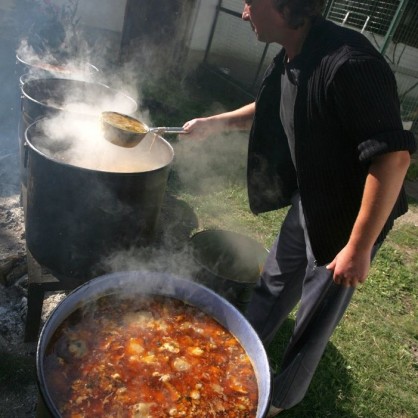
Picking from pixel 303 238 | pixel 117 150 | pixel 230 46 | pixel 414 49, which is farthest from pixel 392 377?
pixel 414 49

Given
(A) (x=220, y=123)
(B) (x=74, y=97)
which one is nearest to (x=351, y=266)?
(A) (x=220, y=123)

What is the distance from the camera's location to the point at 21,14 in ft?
29.0

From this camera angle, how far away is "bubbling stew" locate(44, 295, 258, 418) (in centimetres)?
198

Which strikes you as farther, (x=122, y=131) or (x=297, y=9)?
(x=122, y=131)

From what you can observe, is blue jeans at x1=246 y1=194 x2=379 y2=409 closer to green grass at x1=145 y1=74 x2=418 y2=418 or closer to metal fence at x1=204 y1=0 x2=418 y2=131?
green grass at x1=145 y1=74 x2=418 y2=418

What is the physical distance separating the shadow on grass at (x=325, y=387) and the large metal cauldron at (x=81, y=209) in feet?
5.63

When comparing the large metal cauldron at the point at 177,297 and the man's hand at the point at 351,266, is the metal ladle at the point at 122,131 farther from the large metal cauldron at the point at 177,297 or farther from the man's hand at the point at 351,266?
the man's hand at the point at 351,266

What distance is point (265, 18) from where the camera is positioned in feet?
7.50

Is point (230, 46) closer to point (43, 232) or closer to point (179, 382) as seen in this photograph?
point (43, 232)

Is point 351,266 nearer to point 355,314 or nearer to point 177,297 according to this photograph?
point 177,297

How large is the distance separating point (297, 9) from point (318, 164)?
2.89 feet

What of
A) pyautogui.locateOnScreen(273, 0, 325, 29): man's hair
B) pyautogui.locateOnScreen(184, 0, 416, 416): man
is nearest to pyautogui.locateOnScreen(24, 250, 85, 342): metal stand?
pyautogui.locateOnScreen(184, 0, 416, 416): man

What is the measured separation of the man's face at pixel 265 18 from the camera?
2.23 meters

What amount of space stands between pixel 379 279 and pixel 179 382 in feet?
12.7
